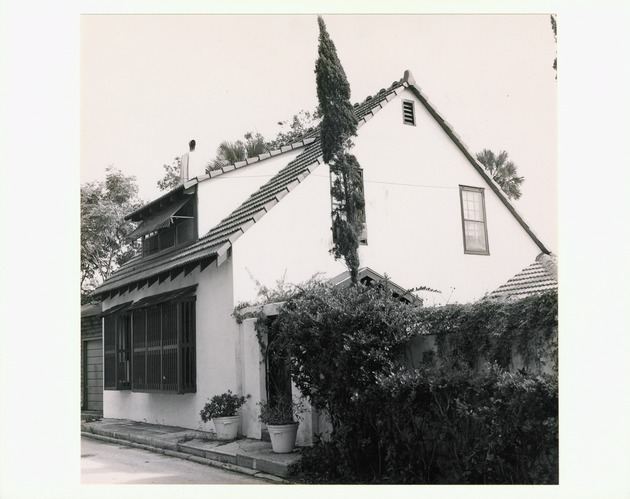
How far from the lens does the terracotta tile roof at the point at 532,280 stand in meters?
12.7

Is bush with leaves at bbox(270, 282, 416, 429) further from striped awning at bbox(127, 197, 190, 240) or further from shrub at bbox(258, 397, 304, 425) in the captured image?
striped awning at bbox(127, 197, 190, 240)

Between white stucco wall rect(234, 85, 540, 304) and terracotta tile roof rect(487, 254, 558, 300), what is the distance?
701mm

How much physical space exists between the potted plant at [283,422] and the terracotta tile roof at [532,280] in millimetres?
4196

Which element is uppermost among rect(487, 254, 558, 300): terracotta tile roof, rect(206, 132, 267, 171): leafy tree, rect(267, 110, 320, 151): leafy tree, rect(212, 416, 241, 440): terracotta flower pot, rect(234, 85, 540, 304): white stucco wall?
rect(267, 110, 320, 151): leafy tree

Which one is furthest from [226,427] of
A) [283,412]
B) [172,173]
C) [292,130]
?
[292,130]

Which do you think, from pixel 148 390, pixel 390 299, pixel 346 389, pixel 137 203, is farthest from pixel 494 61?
pixel 137 203

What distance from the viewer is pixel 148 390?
14.7 meters

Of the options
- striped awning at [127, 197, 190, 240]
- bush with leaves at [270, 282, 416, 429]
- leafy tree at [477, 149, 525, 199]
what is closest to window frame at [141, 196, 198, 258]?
striped awning at [127, 197, 190, 240]

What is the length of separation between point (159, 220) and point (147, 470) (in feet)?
21.4

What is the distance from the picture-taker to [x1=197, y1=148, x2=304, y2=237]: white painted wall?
48.0ft

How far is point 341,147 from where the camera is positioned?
38.3 ft
